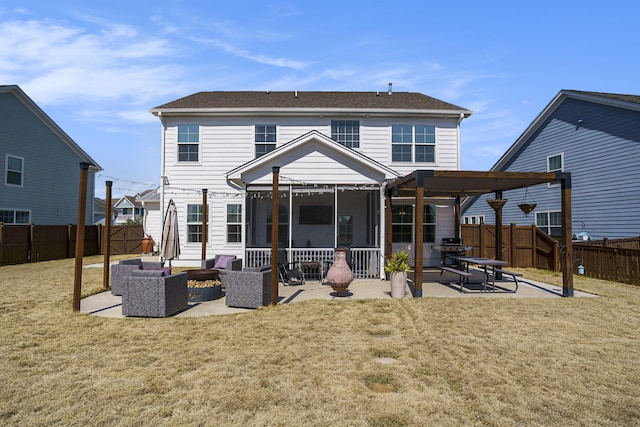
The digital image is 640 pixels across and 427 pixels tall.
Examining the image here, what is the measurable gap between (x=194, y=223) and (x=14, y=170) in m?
11.7

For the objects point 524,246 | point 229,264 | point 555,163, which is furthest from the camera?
point 555,163

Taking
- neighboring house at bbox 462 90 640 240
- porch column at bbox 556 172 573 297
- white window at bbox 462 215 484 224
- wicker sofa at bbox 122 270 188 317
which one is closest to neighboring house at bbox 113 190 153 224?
white window at bbox 462 215 484 224

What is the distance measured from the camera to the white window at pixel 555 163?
17.8 m

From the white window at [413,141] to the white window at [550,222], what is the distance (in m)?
7.95

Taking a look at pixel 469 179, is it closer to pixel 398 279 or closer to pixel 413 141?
pixel 398 279

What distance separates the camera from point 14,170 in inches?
726

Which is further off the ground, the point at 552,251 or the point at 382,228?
the point at 382,228

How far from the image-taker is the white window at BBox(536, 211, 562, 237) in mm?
17547

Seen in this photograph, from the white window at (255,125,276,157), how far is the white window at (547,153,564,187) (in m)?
14.1

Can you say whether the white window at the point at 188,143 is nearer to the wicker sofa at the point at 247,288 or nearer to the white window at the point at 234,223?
the white window at the point at 234,223

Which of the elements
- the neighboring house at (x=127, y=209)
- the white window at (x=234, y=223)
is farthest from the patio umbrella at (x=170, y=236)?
the neighboring house at (x=127, y=209)

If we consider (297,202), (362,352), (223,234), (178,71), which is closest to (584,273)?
(297,202)

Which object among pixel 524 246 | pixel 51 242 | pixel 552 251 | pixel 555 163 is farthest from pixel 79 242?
pixel 555 163

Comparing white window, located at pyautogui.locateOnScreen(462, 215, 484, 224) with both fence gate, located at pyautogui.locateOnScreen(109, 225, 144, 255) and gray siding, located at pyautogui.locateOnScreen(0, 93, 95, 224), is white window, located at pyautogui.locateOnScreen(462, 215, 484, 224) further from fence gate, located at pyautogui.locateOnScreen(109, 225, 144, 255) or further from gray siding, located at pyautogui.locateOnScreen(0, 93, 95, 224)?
gray siding, located at pyautogui.locateOnScreen(0, 93, 95, 224)
